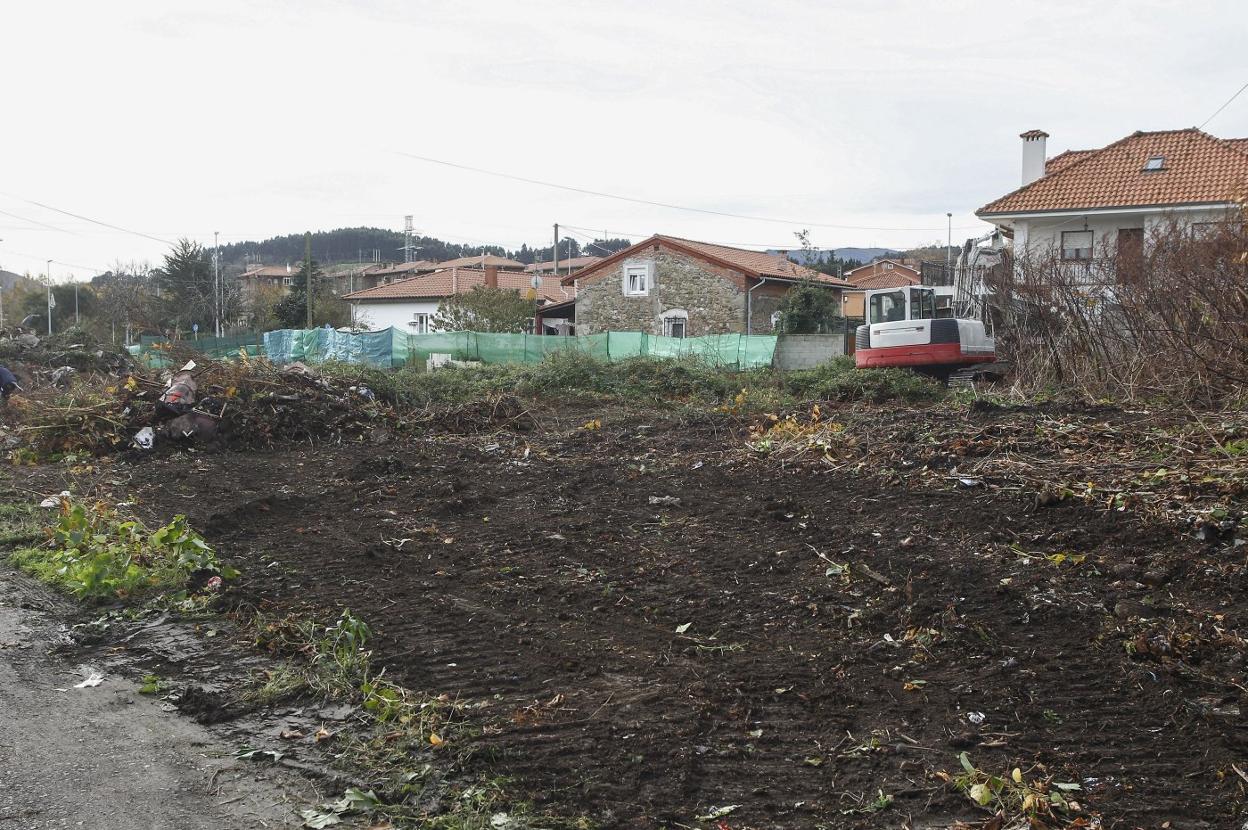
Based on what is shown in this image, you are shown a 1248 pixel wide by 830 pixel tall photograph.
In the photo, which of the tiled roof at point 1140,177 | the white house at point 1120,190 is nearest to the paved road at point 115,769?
the white house at point 1120,190

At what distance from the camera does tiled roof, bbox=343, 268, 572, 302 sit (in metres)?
50.3

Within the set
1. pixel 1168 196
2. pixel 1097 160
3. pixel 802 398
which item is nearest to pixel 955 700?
pixel 802 398

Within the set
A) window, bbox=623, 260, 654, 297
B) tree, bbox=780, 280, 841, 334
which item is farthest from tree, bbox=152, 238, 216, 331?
tree, bbox=780, 280, 841, 334

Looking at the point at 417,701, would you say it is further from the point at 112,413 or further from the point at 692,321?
the point at 692,321

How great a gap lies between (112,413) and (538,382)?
9797 mm

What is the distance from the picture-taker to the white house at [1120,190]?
26.1m

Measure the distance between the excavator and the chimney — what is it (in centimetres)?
1200

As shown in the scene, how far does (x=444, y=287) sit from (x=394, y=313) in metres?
3.52

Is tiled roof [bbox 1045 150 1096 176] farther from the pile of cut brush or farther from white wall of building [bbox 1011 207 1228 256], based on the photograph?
the pile of cut brush

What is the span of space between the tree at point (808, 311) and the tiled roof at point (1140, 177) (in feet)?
27.5

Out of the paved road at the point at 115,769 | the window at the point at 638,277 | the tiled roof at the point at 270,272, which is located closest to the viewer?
the paved road at the point at 115,769

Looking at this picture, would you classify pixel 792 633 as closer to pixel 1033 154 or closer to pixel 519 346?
pixel 519 346

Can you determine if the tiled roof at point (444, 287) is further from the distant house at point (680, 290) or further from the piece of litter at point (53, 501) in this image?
the piece of litter at point (53, 501)

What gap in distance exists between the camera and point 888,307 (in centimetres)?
2112
